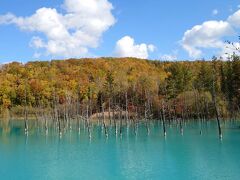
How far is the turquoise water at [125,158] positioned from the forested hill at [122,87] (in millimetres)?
16540

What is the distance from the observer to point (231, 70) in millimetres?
91625

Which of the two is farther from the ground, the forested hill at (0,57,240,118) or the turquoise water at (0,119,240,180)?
the forested hill at (0,57,240,118)

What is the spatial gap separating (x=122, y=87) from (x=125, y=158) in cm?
6552

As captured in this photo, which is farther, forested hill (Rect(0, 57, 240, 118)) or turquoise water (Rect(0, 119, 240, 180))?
forested hill (Rect(0, 57, 240, 118))

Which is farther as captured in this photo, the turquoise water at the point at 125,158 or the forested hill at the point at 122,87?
the forested hill at the point at 122,87

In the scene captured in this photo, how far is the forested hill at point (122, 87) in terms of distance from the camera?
277ft

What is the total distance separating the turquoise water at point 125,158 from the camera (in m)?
31.2

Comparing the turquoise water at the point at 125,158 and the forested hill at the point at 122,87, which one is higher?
the forested hill at the point at 122,87

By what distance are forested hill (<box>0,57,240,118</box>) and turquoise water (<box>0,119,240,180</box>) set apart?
1654 centimetres

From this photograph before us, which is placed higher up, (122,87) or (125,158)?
(122,87)

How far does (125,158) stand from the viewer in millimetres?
39125

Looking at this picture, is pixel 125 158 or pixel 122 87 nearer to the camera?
pixel 125 158

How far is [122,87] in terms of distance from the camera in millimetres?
104250

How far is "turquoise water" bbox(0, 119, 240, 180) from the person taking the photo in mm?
31250
